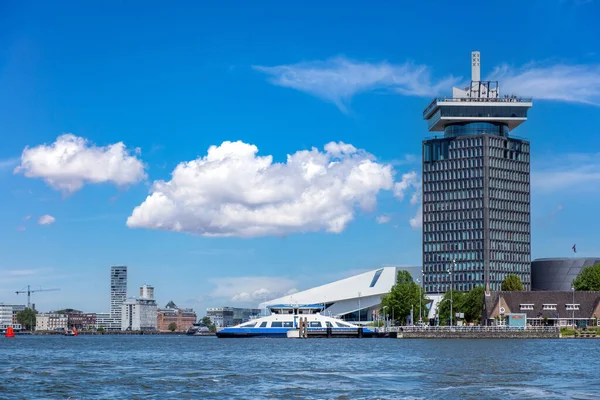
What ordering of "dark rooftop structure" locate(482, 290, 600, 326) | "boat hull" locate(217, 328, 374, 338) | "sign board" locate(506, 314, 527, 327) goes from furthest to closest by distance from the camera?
"dark rooftop structure" locate(482, 290, 600, 326), "sign board" locate(506, 314, 527, 327), "boat hull" locate(217, 328, 374, 338)

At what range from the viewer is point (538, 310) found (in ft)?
623

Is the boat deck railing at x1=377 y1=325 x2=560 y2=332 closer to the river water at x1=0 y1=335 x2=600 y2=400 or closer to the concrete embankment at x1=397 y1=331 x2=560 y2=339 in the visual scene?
the concrete embankment at x1=397 y1=331 x2=560 y2=339

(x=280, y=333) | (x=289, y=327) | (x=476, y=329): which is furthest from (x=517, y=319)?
(x=280, y=333)

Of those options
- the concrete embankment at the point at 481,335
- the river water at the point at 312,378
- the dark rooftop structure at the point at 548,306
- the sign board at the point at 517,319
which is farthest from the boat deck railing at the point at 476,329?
the river water at the point at 312,378

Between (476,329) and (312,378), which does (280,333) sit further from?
(312,378)

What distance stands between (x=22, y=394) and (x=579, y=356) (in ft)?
197

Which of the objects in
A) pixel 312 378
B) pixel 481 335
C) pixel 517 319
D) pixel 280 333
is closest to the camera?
pixel 312 378

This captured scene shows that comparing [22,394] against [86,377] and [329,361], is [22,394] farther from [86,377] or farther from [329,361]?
[329,361]

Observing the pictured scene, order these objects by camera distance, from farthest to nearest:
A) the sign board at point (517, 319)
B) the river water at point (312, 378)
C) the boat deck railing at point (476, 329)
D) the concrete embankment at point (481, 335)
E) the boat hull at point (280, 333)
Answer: the sign board at point (517, 319), the boat hull at point (280, 333), the boat deck railing at point (476, 329), the concrete embankment at point (481, 335), the river water at point (312, 378)

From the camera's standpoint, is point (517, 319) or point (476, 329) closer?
point (476, 329)

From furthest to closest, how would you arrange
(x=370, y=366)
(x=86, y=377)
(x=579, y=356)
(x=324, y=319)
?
1. (x=324, y=319)
2. (x=579, y=356)
3. (x=370, y=366)
4. (x=86, y=377)

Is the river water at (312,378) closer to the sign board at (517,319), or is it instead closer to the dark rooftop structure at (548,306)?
the sign board at (517,319)

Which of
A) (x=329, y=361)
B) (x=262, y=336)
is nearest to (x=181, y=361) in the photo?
(x=329, y=361)

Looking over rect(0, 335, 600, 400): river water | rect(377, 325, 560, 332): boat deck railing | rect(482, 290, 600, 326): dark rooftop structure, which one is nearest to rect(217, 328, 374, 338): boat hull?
rect(377, 325, 560, 332): boat deck railing
